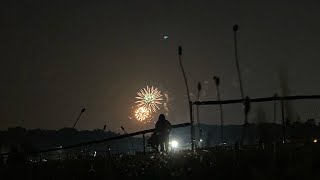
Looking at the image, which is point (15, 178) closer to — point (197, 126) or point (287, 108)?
point (197, 126)

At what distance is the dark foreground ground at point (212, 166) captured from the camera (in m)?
11.9

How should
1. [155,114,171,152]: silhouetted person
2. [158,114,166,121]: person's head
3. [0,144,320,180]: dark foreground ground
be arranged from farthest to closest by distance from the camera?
[158,114,166,121]: person's head → [155,114,171,152]: silhouetted person → [0,144,320,180]: dark foreground ground

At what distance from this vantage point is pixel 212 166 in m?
16.0

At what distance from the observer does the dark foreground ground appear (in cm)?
1190

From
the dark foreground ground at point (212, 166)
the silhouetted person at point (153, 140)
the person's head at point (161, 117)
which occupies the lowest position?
the dark foreground ground at point (212, 166)

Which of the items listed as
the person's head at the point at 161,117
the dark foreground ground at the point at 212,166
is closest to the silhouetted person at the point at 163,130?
the person's head at the point at 161,117

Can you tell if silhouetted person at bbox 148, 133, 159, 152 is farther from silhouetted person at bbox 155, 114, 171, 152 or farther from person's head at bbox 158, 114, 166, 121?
person's head at bbox 158, 114, 166, 121

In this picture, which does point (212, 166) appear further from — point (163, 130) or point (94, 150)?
point (94, 150)

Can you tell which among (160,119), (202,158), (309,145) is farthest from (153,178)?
(160,119)

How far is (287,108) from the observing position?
20609 millimetres

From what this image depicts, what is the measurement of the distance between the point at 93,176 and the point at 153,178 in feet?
8.28

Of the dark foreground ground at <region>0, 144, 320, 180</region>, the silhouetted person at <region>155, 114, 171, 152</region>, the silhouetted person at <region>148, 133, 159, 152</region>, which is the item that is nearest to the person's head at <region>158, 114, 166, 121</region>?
the silhouetted person at <region>155, 114, 171, 152</region>

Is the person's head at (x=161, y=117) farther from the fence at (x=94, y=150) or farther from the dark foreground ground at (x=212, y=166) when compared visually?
the dark foreground ground at (x=212, y=166)

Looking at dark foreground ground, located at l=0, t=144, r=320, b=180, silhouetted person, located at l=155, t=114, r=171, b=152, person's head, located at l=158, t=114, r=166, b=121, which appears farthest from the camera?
person's head, located at l=158, t=114, r=166, b=121
